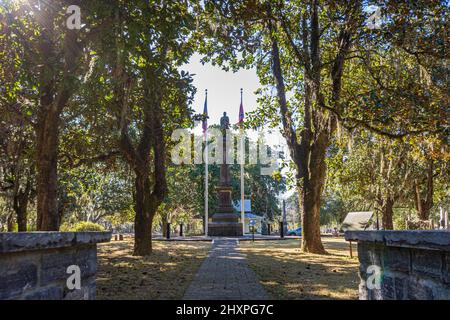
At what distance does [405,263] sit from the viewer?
3107 millimetres

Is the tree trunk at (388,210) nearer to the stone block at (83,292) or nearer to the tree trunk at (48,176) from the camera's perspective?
the tree trunk at (48,176)

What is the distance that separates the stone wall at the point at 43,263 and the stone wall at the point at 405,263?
110 inches

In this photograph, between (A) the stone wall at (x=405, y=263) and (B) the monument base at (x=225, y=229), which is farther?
(B) the monument base at (x=225, y=229)

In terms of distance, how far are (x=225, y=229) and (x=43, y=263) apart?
2906cm

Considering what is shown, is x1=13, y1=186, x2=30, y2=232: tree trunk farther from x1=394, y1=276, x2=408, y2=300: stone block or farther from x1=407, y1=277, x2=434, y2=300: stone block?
x1=407, y1=277, x2=434, y2=300: stone block

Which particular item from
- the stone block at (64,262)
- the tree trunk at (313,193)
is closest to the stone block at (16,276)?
the stone block at (64,262)

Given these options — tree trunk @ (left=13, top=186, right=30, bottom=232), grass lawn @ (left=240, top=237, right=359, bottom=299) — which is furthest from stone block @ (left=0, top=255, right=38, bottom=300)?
tree trunk @ (left=13, top=186, right=30, bottom=232)

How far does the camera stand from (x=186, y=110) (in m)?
11.8

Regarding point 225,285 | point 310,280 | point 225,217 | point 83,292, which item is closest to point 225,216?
point 225,217

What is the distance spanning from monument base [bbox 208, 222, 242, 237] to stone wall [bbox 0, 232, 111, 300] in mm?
27899

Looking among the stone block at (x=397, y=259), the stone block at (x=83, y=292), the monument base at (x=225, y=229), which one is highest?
the stone block at (x=397, y=259)

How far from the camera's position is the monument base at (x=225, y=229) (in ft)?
103

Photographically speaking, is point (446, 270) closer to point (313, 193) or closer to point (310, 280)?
point (310, 280)

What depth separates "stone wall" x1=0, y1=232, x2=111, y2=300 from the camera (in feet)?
7.67
